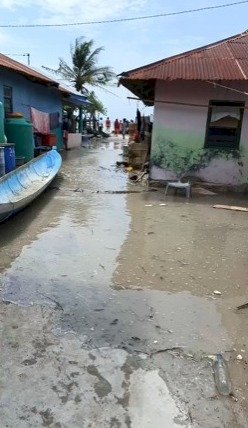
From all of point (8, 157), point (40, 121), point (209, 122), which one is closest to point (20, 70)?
point (40, 121)

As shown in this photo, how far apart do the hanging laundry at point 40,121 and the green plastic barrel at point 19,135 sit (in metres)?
4.32

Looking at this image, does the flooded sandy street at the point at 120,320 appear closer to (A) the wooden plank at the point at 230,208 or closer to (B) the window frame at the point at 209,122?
(A) the wooden plank at the point at 230,208

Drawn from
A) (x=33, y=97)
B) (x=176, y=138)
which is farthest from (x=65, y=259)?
(x=33, y=97)

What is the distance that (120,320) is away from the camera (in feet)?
12.4

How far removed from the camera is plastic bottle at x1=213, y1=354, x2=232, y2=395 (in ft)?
9.27

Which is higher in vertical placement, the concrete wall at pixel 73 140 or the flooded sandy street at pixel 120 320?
the concrete wall at pixel 73 140

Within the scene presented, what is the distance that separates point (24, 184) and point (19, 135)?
11.3 feet

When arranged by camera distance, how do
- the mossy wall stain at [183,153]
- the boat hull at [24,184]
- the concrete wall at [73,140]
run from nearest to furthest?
the boat hull at [24,184]
the mossy wall stain at [183,153]
the concrete wall at [73,140]

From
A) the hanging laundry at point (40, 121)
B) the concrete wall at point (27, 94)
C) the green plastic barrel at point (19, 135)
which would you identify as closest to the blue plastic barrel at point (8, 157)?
the green plastic barrel at point (19, 135)

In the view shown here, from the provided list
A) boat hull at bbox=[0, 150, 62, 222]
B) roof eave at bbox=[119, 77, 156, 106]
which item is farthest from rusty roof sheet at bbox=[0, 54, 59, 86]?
roof eave at bbox=[119, 77, 156, 106]

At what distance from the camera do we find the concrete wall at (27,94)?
43.0 ft

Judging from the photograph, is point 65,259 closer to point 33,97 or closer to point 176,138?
point 176,138

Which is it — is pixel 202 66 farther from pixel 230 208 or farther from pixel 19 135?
pixel 19 135

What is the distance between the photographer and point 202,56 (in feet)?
35.4
